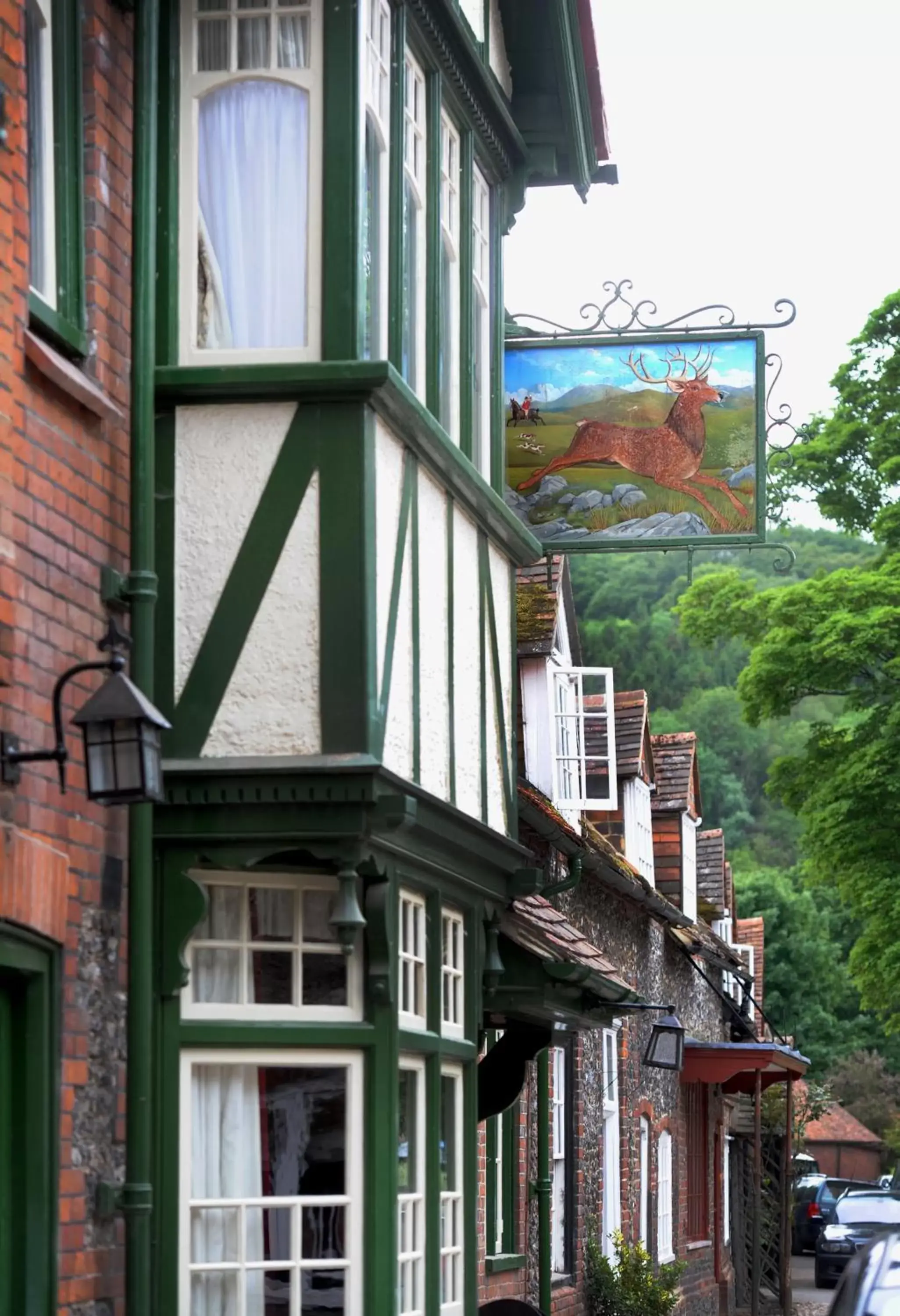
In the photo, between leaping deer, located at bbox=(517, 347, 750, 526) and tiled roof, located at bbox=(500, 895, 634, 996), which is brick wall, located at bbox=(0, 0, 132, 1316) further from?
leaping deer, located at bbox=(517, 347, 750, 526)

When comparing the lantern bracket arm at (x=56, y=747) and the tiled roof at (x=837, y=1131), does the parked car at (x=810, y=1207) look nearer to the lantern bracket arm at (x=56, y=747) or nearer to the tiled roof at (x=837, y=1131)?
the tiled roof at (x=837, y=1131)

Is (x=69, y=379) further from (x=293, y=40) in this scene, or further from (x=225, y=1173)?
(x=225, y=1173)

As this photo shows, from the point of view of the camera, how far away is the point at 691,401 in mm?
14453

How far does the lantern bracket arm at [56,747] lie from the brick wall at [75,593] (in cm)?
5

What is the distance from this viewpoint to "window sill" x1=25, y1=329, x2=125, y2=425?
750 cm

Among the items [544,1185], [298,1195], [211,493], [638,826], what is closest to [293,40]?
[211,493]

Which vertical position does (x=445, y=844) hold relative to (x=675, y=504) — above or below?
below

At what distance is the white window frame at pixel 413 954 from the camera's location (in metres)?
9.27

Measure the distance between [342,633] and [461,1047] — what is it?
2.58 metres

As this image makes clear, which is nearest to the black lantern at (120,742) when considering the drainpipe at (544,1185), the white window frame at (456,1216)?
the white window frame at (456,1216)

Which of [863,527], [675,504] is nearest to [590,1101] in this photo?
[675,504]

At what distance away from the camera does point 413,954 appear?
30.9ft

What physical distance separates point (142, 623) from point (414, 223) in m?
2.88

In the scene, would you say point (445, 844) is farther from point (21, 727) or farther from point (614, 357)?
point (614, 357)
